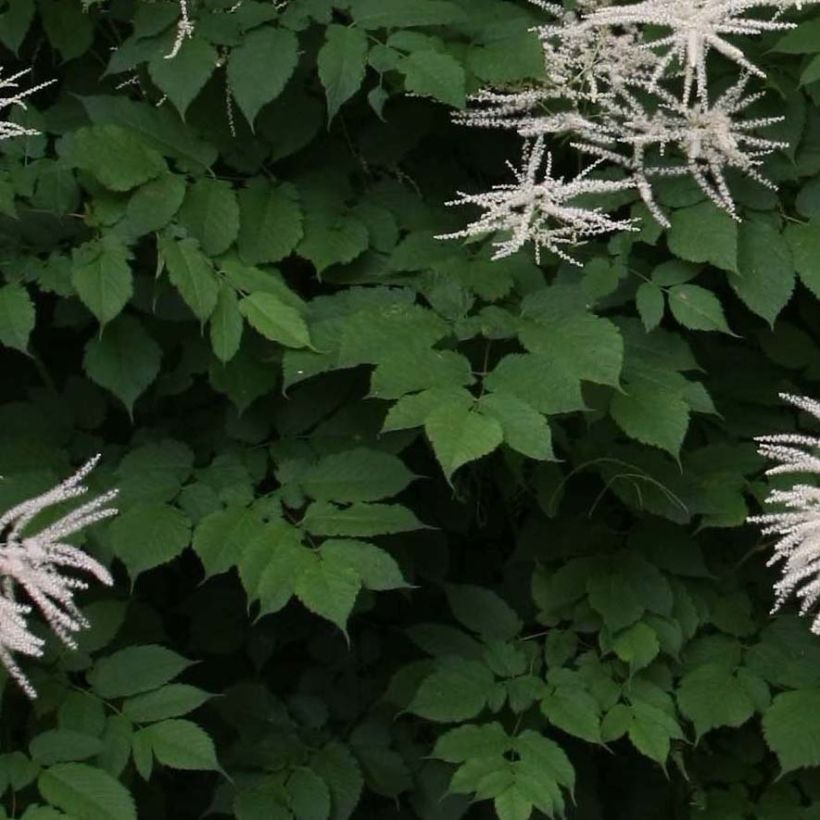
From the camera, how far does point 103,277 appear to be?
2797 millimetres

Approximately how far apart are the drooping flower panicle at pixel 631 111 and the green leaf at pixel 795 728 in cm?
94

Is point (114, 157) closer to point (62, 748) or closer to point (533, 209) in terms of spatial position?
point (533, 209)

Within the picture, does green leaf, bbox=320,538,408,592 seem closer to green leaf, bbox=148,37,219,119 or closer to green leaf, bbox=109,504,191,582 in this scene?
green leaf, bbox=109,504,191,582

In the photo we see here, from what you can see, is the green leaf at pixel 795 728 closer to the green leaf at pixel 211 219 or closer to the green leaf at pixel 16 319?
the green leaf at pixel 211 219

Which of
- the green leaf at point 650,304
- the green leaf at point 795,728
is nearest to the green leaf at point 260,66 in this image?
the green leaf at point 650,304


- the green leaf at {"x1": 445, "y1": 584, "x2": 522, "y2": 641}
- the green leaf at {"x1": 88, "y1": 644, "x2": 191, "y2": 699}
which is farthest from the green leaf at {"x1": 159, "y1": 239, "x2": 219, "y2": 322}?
the green leaf at {"x1": 445, "y1": 584, "x2": 522, "y2": 641}

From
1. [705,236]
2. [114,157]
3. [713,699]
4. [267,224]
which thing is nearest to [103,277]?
[114,157]

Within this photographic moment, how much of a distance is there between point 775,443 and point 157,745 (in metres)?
1.39

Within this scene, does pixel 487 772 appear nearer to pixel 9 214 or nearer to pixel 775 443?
pixel 775 443

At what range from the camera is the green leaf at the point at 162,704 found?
110 inches

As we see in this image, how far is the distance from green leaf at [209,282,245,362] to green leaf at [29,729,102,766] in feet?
2.32

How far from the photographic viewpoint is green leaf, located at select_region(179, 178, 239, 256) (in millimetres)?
2973

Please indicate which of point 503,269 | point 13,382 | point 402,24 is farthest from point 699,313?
point 13,382

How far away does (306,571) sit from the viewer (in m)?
2.66
